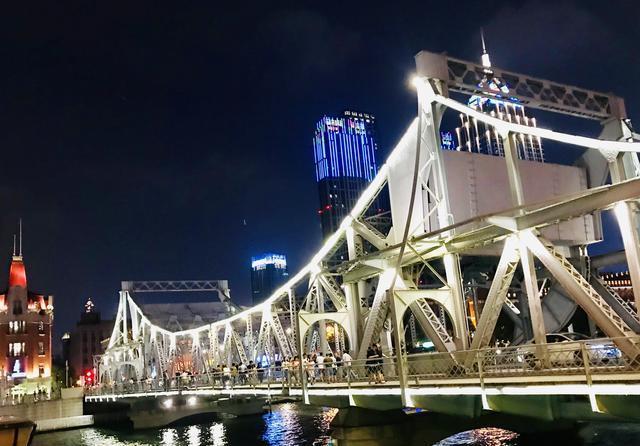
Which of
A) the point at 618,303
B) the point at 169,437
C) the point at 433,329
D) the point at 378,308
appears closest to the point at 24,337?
the point at 169,437

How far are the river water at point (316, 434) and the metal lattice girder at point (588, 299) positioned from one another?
13568mm

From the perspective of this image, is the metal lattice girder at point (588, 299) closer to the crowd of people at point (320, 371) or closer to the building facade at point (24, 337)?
the crowd of people at point (320, 371)

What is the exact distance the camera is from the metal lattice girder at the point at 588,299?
1791cm

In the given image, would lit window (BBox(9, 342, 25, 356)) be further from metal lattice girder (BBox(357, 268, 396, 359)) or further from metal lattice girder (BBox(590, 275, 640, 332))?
metal lattice girder (BBox(590, 275, 640, 332))

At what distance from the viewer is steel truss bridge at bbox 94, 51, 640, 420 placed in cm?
1905

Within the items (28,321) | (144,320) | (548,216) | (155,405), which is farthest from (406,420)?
(28,321)

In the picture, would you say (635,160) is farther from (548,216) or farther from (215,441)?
(215,441)

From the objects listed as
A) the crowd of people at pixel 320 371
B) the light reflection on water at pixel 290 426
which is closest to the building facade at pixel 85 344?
the light reflection on water at pixel 290 426

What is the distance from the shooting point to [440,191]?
2777cm

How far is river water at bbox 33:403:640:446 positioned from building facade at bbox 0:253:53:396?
5288 centimetres

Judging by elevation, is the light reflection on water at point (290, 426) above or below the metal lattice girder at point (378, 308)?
below

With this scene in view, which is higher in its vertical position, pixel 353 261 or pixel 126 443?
pixel 353 261

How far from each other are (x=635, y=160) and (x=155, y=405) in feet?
194

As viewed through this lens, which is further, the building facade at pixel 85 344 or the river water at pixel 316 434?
the building facade at pixel 85 344
